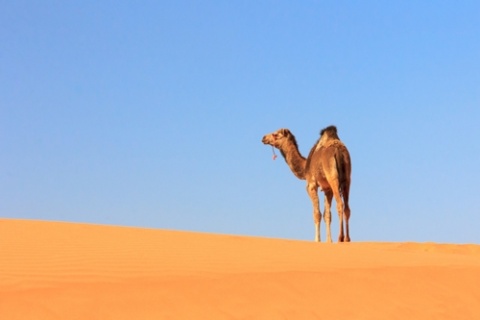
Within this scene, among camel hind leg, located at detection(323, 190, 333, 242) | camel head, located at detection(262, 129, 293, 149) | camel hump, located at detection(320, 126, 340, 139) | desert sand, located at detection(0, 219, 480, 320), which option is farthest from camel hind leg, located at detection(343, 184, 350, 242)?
desert sand, located at detection(0, 219, 480, 320)

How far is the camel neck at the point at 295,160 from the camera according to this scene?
18781mm

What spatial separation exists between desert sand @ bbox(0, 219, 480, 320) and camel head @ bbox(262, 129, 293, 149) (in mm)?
9907

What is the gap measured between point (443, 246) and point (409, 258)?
1074cm

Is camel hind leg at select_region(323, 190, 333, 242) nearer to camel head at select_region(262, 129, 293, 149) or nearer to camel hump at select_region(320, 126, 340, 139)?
camel hump at select_region(320, 126, 340, 139)

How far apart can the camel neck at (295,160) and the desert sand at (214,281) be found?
943 centimetres

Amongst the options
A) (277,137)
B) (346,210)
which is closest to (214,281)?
(346,210)

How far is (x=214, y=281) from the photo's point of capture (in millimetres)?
6016

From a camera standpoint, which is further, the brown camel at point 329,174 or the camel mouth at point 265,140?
the camel mouth at point 265,140

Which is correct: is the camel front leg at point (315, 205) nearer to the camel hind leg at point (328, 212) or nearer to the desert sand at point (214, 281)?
the camel hind leg at point (328, 212)

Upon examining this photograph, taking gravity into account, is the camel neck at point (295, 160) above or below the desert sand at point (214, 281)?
above

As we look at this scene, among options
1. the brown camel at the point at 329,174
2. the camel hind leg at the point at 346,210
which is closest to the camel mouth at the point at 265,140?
the brown camel at the point at 329,174

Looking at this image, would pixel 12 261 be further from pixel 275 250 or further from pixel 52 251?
pixel 275 250

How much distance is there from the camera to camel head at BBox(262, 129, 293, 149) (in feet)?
63.0

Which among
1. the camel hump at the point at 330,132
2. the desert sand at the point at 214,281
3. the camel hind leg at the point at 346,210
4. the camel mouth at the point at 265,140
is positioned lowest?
the desert sand at the point at 214,281
